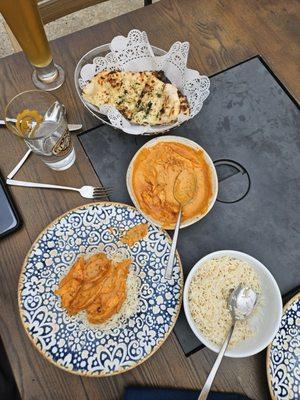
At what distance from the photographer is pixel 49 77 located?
3.88ft

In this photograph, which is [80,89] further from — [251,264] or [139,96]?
[251,264]

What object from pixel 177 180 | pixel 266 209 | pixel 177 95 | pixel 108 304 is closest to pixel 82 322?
pixel 108 304

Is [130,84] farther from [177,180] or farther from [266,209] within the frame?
[266,209]

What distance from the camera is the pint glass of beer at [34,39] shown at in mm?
979

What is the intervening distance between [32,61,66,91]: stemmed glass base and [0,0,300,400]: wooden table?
21 mm

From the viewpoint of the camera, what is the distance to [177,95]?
3.68 feet

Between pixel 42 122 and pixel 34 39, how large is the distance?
230 mm

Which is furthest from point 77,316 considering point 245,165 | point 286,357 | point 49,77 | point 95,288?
point 49,77

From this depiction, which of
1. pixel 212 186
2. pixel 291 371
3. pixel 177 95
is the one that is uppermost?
pixel 177 95

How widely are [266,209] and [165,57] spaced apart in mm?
522

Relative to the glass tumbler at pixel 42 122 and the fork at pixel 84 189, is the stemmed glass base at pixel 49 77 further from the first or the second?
the fork at pixel 84 189

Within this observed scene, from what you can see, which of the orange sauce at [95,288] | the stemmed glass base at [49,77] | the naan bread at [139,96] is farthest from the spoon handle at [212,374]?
the stemmed glass base at [49,77]

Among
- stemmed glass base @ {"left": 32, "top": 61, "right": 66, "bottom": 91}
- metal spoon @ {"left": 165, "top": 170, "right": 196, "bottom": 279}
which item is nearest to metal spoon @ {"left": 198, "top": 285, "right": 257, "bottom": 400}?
metal spoon @ {"left": 165, "top": 170, "right": 196, "bottom": 279}

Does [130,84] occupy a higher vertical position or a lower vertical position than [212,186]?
higher
